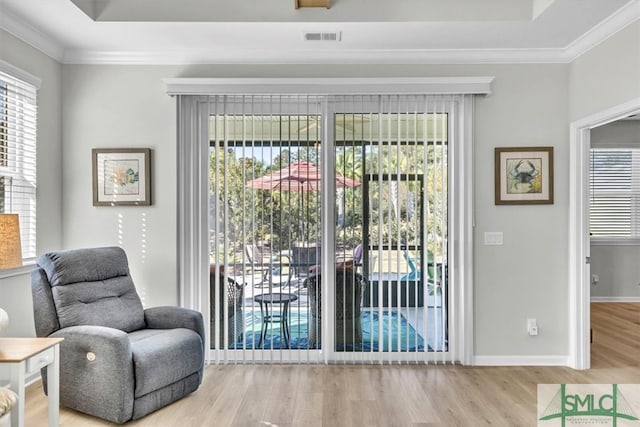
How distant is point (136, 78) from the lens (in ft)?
11.4

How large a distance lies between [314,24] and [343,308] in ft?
7.13

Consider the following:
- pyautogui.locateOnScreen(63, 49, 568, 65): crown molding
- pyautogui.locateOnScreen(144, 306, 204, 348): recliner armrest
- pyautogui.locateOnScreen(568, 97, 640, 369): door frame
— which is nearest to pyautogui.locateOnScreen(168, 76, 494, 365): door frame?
pyautogui.locateOnScreen(63, 49, 568, 65): crown molding

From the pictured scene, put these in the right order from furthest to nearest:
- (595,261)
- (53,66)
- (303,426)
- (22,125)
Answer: (595,261) → (53,66) → (22,125) → (303,426)

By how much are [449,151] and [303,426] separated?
2331mm

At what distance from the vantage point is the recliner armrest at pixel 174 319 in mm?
2977

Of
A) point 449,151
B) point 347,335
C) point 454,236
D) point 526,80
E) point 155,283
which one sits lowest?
A: point 347,335

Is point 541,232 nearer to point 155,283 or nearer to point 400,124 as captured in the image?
point 400,124

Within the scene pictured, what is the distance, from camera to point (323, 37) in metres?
3.11

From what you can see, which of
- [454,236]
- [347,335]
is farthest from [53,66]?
[454,236]

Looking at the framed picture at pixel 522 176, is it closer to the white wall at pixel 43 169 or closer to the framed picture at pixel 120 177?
the framed picture at pixel 120 177

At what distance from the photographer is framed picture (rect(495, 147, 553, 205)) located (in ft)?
11.4

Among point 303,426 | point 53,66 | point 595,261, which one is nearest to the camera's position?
point 303,426

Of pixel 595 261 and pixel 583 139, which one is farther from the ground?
pixel 583 139

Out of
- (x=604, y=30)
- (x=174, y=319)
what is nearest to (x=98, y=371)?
(x=174, y=319)
